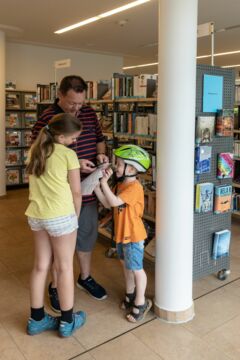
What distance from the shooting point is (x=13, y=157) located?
7398 mm

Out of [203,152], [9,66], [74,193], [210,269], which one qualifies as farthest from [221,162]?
[9,66]

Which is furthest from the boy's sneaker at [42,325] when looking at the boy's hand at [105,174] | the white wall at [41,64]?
the white wall at [41,64]

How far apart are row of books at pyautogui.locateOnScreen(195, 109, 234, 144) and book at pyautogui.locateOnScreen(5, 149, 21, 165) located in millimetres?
5371

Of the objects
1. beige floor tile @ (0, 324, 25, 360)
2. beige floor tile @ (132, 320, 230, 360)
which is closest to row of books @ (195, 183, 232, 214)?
beige floor tile @ (132, 320, 230, 360)

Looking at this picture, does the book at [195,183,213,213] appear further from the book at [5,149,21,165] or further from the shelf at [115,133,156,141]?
the book at [5,149,21,165]

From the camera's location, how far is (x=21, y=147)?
7.52 metres

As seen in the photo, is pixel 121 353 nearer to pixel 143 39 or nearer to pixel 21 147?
pixel 21 147

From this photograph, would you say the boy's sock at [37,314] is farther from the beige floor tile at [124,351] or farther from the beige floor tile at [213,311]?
the beige floor tile at [213,311]

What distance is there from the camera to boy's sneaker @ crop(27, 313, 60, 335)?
236 cm

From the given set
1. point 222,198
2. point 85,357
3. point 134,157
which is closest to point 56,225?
point 134,157

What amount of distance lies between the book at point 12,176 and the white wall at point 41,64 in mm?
1859

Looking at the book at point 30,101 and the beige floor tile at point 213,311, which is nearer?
the beige floor tile at point 213,311

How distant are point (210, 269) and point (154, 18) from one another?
14.0ft

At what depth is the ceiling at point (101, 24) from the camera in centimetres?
500
